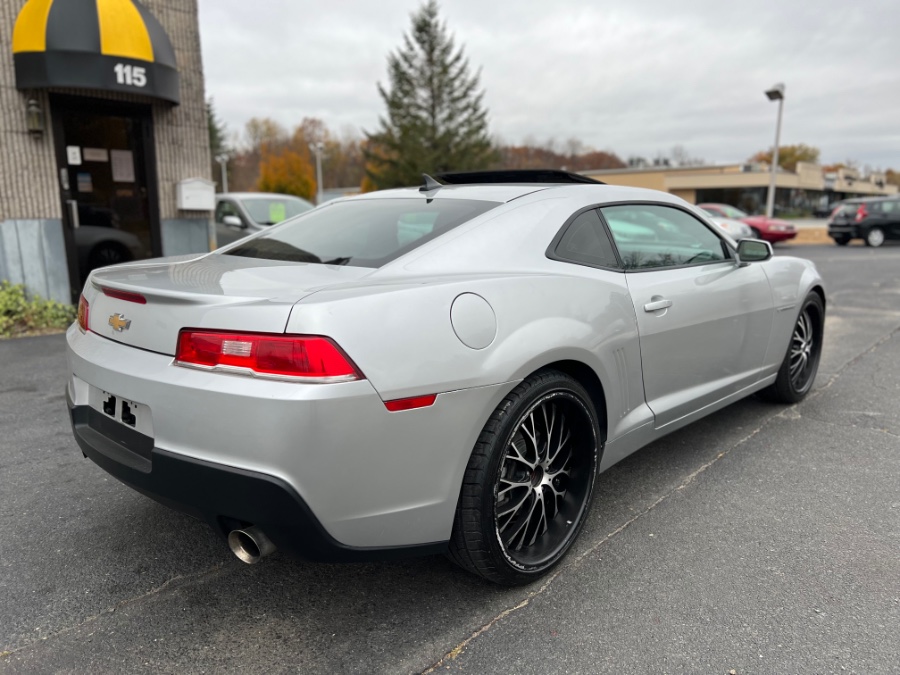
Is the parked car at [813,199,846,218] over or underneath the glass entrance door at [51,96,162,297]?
underneath

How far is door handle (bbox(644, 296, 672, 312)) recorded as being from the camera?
9.46 feet

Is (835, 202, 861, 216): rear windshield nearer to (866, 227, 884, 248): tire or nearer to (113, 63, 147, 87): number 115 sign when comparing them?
(866, 227, 884, 248): tire

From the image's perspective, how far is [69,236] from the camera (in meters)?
7.32

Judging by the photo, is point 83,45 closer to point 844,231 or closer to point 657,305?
point 657,305

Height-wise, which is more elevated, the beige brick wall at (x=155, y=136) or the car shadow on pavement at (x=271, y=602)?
the beige brick wall at (x=155, y=136)

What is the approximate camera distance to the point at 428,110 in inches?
1380

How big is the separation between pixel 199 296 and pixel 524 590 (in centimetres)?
153

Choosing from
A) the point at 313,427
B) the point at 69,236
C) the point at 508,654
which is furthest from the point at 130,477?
the point at 69,236

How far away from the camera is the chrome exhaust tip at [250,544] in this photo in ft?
6.32

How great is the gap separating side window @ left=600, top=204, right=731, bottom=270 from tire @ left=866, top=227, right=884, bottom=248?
834 inches

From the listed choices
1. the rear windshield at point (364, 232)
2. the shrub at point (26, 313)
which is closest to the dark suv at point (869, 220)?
the shrub at point (26, 313)

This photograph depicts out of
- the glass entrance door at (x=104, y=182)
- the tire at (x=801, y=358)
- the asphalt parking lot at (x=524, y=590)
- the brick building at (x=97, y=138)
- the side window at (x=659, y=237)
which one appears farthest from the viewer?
the glass entrance door at (x=104, y=182)

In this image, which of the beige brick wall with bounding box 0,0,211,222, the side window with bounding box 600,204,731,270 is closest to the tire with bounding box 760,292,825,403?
the side window with bounding box 600,204,731,270

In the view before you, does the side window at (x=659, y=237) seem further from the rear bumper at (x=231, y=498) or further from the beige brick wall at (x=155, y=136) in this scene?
the beige brick wall at (x=155, y=136)
